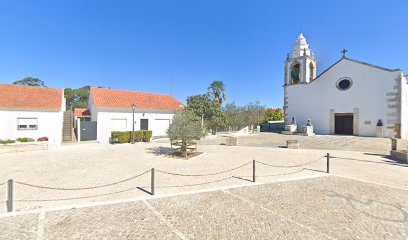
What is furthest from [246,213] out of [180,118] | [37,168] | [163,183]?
[37,168]

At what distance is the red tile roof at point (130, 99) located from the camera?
20.6m

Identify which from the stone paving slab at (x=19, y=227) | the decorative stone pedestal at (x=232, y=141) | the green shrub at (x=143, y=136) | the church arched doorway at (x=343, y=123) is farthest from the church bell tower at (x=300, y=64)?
the stone paving slab at (x=19, y=227)

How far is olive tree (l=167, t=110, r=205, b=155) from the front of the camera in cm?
1073

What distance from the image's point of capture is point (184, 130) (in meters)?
10.7

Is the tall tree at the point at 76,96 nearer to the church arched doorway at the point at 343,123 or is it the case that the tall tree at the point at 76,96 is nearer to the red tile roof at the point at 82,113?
the red tile roof at the point at 82,113

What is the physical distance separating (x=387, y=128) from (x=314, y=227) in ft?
70.2

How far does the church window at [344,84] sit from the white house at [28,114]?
29.1 m

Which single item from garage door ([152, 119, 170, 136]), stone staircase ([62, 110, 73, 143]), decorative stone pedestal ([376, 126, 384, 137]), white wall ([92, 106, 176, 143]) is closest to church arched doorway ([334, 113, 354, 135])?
decorative stone pedestal ([376, 126, 384, 137])

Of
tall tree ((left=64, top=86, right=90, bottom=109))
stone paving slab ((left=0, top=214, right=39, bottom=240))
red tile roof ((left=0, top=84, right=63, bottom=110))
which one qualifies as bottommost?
stone paving slab ((left=0, top=214, right=39, bottom=240))

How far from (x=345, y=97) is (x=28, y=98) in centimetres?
3195

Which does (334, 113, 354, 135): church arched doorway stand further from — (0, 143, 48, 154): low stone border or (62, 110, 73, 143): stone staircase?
(62, 110, 73, 143): stone staircase

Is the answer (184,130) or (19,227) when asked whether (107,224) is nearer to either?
(19,227)

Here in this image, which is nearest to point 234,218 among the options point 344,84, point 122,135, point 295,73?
point 122,135

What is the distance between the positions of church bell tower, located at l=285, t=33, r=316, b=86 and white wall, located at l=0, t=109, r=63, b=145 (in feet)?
88.3
